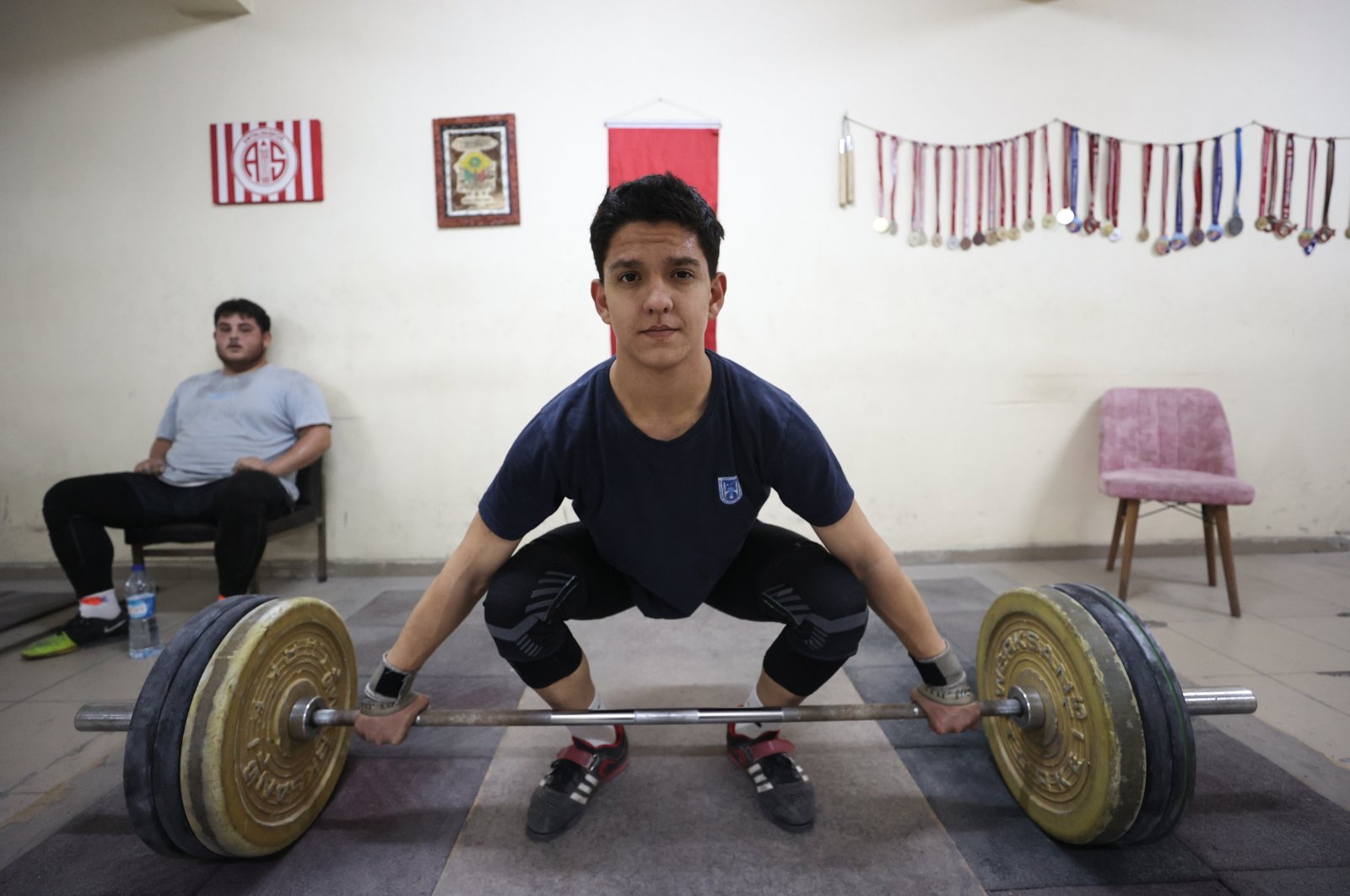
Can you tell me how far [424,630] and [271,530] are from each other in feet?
5.02

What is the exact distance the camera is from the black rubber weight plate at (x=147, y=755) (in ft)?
3.00

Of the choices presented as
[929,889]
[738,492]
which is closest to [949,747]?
[929,889]

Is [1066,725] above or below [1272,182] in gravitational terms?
below

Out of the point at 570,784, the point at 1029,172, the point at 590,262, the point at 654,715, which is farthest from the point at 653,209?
the point at 1029,172

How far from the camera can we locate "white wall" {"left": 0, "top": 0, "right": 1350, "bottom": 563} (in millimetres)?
2496

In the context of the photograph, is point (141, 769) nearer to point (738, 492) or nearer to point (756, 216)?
point (738, 492)

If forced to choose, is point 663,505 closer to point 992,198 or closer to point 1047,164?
point 992,198

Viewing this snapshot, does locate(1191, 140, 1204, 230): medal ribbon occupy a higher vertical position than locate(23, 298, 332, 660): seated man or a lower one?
higher

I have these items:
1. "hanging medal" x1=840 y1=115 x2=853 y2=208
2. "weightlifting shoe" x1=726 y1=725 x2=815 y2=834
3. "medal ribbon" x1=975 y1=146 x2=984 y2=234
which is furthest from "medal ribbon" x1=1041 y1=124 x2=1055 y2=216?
"weightlifting shoe" x1=726 y1=725 x2=815 y2=834

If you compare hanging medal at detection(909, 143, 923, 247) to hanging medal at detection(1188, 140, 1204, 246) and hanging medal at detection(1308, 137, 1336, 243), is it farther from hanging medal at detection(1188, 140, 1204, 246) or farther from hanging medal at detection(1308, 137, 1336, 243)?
hanging medal at detection(1308, 137, 1336, 243)

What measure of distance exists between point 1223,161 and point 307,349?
3.93 metres

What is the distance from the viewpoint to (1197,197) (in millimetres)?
2590

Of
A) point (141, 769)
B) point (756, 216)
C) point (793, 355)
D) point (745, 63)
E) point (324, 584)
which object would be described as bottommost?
point (324, 584)

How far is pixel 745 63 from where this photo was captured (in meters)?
2.49
